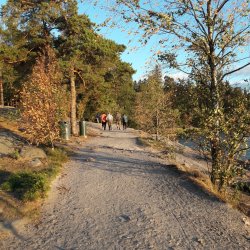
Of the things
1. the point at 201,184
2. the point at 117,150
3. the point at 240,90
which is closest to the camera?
the point at 240,90

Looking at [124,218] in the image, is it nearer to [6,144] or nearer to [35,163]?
[35,163]

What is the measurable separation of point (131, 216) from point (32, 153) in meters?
7.75

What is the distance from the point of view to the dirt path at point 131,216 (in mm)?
6352

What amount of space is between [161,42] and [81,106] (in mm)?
29461

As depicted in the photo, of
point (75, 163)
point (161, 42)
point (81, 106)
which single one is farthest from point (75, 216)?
point (81, 106)

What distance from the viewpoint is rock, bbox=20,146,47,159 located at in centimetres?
1407

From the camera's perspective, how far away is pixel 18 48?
21812 millimetres

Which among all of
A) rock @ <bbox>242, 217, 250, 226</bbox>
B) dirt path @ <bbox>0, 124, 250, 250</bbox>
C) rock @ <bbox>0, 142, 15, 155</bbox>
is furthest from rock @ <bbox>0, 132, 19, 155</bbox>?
rock @ <bbox>242, 217, 250, 226</bbox>

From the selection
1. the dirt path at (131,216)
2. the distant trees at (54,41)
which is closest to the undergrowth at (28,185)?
the dirt path at (131,216)

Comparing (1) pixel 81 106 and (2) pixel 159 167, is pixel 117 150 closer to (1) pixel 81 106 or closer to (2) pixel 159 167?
(2) pixel 159 167

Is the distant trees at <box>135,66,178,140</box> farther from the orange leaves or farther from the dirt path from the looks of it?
the dirt path

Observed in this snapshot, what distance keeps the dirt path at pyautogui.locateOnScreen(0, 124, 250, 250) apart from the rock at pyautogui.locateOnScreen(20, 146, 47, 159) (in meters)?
2.48

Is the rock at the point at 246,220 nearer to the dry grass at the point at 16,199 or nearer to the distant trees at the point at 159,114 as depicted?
the dry grass at the point at 16,199

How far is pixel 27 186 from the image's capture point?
9359 mm
